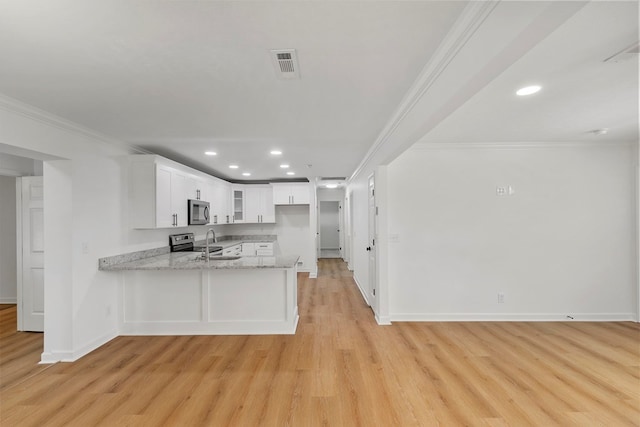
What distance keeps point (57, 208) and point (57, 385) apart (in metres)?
1.68

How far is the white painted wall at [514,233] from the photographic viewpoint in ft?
12.6

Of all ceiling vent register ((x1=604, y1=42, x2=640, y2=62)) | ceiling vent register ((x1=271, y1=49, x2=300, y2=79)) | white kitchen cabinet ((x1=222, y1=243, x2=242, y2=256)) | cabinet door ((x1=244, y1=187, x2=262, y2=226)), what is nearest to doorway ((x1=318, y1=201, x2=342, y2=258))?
cabinet door ((x1=244, y1=187, x2=262, y2=226))

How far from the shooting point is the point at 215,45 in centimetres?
160

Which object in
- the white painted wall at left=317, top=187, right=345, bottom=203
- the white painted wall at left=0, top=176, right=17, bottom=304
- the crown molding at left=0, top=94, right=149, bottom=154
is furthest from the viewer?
the white painted wall at left=317, top=187, right=345, bottom=203

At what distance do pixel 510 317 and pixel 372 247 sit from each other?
82.0 inches

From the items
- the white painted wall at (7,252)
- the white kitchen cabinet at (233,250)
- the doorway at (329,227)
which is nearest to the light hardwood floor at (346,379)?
the white painted wall at (7,252)

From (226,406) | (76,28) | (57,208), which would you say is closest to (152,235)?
(57,208)

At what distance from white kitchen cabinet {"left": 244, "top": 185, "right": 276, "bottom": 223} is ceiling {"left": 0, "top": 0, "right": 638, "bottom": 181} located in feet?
11.9

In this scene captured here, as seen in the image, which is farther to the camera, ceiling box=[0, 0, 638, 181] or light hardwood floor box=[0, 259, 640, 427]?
light hardwood floor box=[0, 259, 640, 427]

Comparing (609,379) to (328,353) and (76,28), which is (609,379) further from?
(76,28)

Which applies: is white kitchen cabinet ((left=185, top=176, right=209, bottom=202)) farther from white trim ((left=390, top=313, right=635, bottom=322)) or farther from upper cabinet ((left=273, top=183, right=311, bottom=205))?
white trim ((left=390, top=313, right=635, bottom=322))

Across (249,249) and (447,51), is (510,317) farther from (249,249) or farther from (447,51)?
(249,249)

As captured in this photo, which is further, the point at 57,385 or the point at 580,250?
the point at 580,250

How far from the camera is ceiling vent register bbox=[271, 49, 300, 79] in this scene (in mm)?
1669
